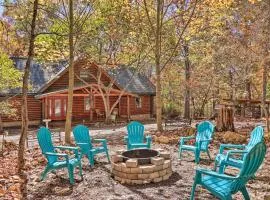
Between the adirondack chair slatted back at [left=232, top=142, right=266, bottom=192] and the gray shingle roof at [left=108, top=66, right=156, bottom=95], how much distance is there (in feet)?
68.5

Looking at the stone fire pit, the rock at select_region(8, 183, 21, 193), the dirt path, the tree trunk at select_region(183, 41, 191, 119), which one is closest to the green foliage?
the dirt path

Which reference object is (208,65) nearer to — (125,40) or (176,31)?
(176,31)

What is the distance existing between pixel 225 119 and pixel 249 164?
28.1ft

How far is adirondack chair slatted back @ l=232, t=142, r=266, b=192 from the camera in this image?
14.9 feet

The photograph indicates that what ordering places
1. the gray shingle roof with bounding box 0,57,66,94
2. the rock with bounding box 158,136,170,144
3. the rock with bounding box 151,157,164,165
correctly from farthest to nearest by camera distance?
the gray shingle roof with bounding box 0,57,66,94, the rock with bounding box 158,136,170,144, the rock with bounding box 151,157,164,165

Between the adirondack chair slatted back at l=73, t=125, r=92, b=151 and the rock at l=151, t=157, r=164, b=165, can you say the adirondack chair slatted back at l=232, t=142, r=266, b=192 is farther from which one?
the adirondack chair slatted back at l=73, t=125, r=92, b=151

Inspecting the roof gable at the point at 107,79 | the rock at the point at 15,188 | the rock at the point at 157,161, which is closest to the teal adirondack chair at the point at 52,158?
the rock at the point at 15,188

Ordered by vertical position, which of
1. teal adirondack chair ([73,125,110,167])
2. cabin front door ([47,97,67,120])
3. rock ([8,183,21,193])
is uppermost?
cabin front door ([47,97,67,120])

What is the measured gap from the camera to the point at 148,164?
6996 mm

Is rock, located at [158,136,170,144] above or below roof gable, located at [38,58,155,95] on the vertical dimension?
below

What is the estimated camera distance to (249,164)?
4.57 m

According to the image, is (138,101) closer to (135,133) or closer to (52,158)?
(135,133)

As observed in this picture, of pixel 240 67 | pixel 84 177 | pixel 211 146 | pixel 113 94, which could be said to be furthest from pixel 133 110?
pixel 84 177

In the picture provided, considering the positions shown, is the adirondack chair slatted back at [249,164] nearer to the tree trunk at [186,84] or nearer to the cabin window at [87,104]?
the cabin window at [87,104]
